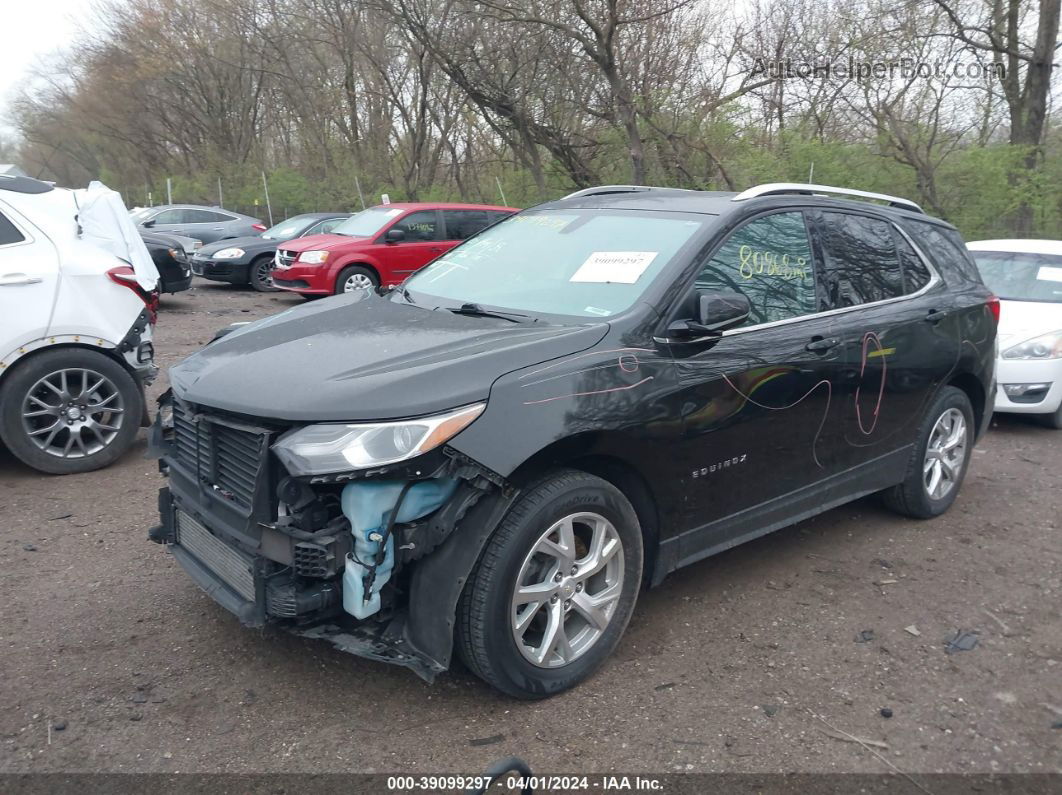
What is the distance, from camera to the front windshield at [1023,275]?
A: 7.93 meters

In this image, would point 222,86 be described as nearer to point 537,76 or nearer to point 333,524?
point 537,76

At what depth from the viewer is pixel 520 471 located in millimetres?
3031

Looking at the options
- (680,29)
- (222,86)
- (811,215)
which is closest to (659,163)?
(680,29)

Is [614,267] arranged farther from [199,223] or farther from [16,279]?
[199,223]

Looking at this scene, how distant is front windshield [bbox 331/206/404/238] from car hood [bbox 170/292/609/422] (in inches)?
408

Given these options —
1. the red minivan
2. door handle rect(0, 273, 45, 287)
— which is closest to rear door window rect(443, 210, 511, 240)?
the red minivan

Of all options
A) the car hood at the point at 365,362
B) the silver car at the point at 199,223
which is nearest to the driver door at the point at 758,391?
A: the car hood at the point at 365,362

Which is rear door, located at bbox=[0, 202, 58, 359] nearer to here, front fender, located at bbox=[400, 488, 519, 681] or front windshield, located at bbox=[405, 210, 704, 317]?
front windshield, located at bbox=[405, 210, 704, 317]

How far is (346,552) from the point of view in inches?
112

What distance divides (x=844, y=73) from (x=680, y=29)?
12.1 ft

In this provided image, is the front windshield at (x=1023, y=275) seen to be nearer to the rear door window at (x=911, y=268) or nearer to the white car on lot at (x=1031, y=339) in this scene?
the white car on lot at (x=1031, y=339)

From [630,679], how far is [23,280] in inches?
171

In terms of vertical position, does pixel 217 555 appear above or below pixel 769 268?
below

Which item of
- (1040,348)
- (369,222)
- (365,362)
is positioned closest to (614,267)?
(365,362)
